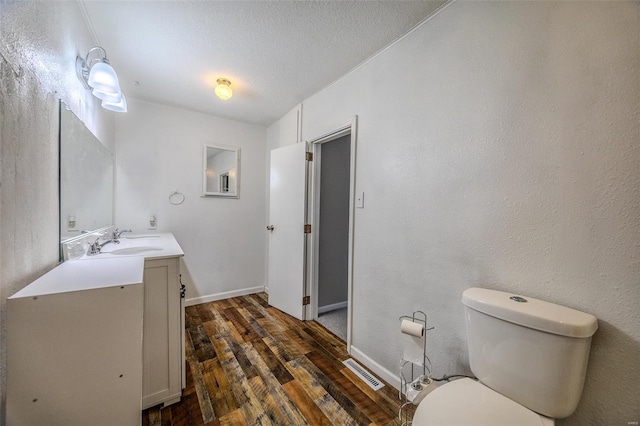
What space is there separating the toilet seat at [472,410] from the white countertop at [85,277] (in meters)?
1.18

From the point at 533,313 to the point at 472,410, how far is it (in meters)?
0.41

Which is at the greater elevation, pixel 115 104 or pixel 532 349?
pixel 115 104

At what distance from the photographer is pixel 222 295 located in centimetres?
298

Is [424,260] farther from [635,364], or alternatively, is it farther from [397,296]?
[635,364]

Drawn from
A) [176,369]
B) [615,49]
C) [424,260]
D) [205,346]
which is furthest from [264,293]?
[615,49]

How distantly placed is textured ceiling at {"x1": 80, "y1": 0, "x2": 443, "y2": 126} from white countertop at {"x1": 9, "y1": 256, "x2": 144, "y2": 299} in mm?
1399

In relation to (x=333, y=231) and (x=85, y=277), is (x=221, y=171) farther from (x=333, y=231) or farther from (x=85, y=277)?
(x=85, y=277)

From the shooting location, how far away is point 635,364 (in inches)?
31.0

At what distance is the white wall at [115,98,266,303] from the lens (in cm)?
248

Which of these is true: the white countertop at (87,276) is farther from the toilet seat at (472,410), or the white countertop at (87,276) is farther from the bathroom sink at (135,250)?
the toilet seat at (472,410)

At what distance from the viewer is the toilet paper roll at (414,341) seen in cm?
123

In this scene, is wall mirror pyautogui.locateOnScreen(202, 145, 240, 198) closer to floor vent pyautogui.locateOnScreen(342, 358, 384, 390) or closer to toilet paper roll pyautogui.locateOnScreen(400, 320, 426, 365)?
floor vent pyautogui.locateOnScreen(342, 358, 384, 390)

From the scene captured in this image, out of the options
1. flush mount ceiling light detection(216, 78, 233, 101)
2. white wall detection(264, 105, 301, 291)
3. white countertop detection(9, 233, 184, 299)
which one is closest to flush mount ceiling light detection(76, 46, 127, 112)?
flush mount ceiling light detection(216, 78, 233, 101)

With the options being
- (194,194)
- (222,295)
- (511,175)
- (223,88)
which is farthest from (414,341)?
(194,194)
